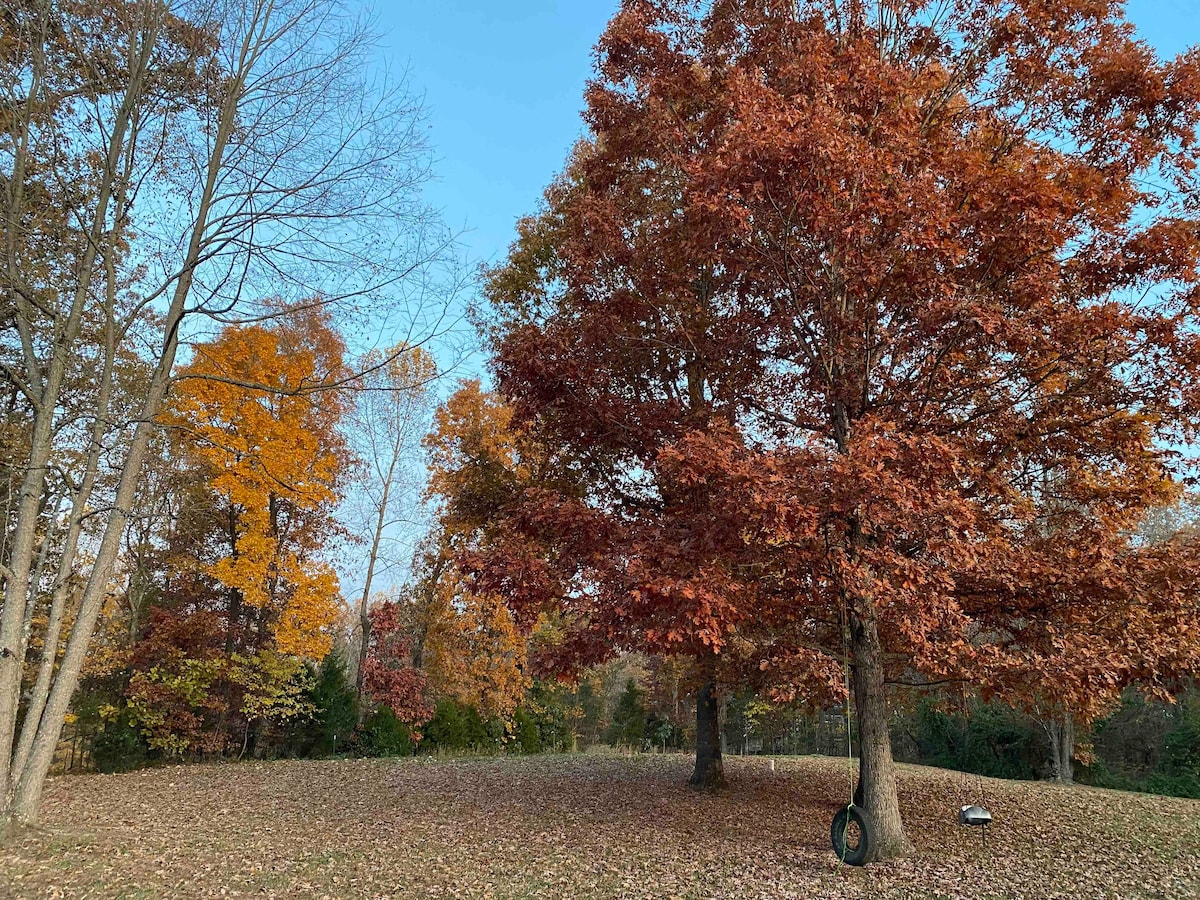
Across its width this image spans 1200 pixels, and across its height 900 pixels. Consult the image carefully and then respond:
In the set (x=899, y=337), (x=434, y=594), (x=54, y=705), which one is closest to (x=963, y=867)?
(x=899, y=337)

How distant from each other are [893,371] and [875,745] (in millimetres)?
3705

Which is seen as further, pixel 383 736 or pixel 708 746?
pixel 383 736

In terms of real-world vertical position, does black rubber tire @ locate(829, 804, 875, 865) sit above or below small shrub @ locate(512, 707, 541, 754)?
above

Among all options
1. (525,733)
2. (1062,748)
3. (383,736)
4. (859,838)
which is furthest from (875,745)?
(525,733)

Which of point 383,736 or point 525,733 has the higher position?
point 383,736

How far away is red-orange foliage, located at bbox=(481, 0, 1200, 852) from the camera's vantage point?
553cm

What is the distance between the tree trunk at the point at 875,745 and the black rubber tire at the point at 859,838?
0.21ft

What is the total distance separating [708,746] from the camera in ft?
32.2

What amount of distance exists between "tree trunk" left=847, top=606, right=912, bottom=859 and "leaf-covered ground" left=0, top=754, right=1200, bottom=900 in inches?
10.9

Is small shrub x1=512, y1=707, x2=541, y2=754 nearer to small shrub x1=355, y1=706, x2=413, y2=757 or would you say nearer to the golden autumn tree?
small shrub x1=355, y1=706, x2=413, y2=757

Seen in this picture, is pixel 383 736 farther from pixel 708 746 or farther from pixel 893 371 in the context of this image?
pixel 893 371

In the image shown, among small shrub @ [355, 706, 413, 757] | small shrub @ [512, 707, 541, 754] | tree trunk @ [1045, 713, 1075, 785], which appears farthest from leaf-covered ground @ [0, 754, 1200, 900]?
small shrub @ [512, 707, 541, 754]

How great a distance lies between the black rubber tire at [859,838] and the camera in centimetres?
593

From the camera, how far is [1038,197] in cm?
543
